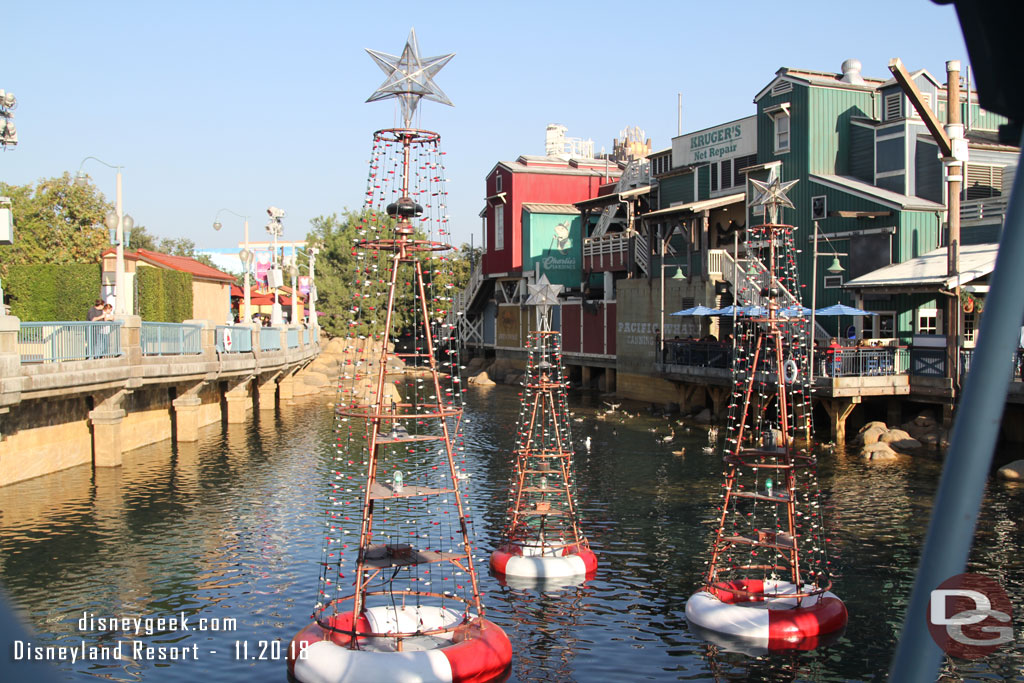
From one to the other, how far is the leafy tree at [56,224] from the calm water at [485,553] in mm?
23533

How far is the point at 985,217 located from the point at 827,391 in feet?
33.0

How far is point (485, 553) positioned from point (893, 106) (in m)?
29.0

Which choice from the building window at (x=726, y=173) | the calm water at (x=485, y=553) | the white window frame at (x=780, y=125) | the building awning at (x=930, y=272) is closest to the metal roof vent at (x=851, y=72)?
the white window frame at (x=780, y=125)

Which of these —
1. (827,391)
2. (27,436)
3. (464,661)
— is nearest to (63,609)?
(464,661)

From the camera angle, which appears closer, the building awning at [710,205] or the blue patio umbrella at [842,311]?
the blue patio umbrella at [842,311]

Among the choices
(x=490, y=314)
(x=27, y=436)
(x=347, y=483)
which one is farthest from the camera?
(x=490, y=314)

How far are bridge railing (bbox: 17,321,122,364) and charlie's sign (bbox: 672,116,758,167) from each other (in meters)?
30.8

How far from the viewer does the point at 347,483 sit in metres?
27.2

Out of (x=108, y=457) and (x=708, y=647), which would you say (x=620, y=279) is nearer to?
(x=108, y=457)

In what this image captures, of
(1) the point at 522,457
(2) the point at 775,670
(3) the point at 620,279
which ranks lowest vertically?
(2) the point at 775,670

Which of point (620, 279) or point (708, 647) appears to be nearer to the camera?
point (708, 647)

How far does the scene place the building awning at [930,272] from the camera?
31.4 m

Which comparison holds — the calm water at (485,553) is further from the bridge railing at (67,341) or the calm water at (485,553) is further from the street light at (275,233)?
the street light at (275,233)

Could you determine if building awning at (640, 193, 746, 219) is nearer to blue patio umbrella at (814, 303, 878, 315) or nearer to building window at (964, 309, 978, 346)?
blue patio umbrella at (814, 303, 878, 315)
